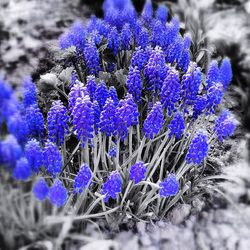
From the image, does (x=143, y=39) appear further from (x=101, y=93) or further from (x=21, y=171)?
(x=21, y=171)

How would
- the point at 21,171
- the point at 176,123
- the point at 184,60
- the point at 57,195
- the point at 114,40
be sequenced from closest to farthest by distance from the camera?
the point at 21,171 → the point at 57,195 → the point at 176,123 → the point at 184,60 → the point at 114,40

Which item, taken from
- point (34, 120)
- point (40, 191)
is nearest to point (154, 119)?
point (34, 120)

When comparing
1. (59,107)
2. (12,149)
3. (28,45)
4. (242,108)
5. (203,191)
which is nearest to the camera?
(12,149)

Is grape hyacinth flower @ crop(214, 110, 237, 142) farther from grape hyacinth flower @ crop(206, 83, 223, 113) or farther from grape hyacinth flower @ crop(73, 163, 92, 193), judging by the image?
grape hyacinth flower @ crop(73, 163, 92, 193)

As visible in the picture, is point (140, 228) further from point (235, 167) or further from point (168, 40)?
point (168, 40)

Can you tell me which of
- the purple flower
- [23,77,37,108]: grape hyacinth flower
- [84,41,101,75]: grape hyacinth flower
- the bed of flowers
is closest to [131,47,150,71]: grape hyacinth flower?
the bed of flowers

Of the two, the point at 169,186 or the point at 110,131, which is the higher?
A: the point at 110,131

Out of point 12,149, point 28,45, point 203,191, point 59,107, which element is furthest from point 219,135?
point 28,45
